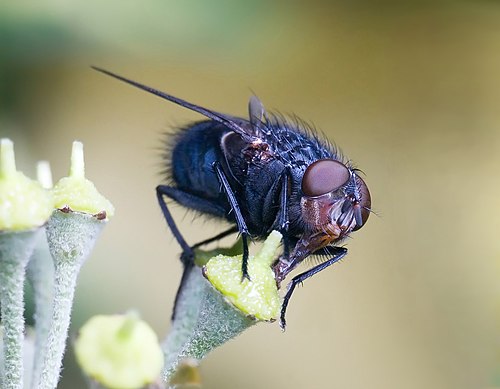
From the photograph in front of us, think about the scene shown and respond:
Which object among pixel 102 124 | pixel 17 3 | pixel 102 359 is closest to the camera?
pixel 102 359

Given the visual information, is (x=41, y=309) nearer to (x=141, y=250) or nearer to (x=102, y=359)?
(x=102, y=359)

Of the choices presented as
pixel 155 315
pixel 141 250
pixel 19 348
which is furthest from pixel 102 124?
pixel 19 348

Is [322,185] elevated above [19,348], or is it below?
above

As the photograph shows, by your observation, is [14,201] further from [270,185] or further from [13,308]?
[270,185]

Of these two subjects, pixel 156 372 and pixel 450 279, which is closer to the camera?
pixel 156 372

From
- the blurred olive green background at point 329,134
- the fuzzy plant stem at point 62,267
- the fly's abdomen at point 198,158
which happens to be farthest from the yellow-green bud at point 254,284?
the blurred olive green background at point 329,134

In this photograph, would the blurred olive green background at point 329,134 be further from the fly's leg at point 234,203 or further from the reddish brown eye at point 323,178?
the reddish brown eye at point 323,178

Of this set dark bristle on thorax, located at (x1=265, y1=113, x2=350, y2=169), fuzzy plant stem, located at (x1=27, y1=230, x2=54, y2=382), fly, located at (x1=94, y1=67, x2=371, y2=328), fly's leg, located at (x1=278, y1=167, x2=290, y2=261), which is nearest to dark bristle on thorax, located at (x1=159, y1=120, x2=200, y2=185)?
fly, located at (x1=94, y1=67, x2=371, y2=328)

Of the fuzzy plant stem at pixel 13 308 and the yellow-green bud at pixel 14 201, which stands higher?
the yellow-green bud at pixel 14 201
